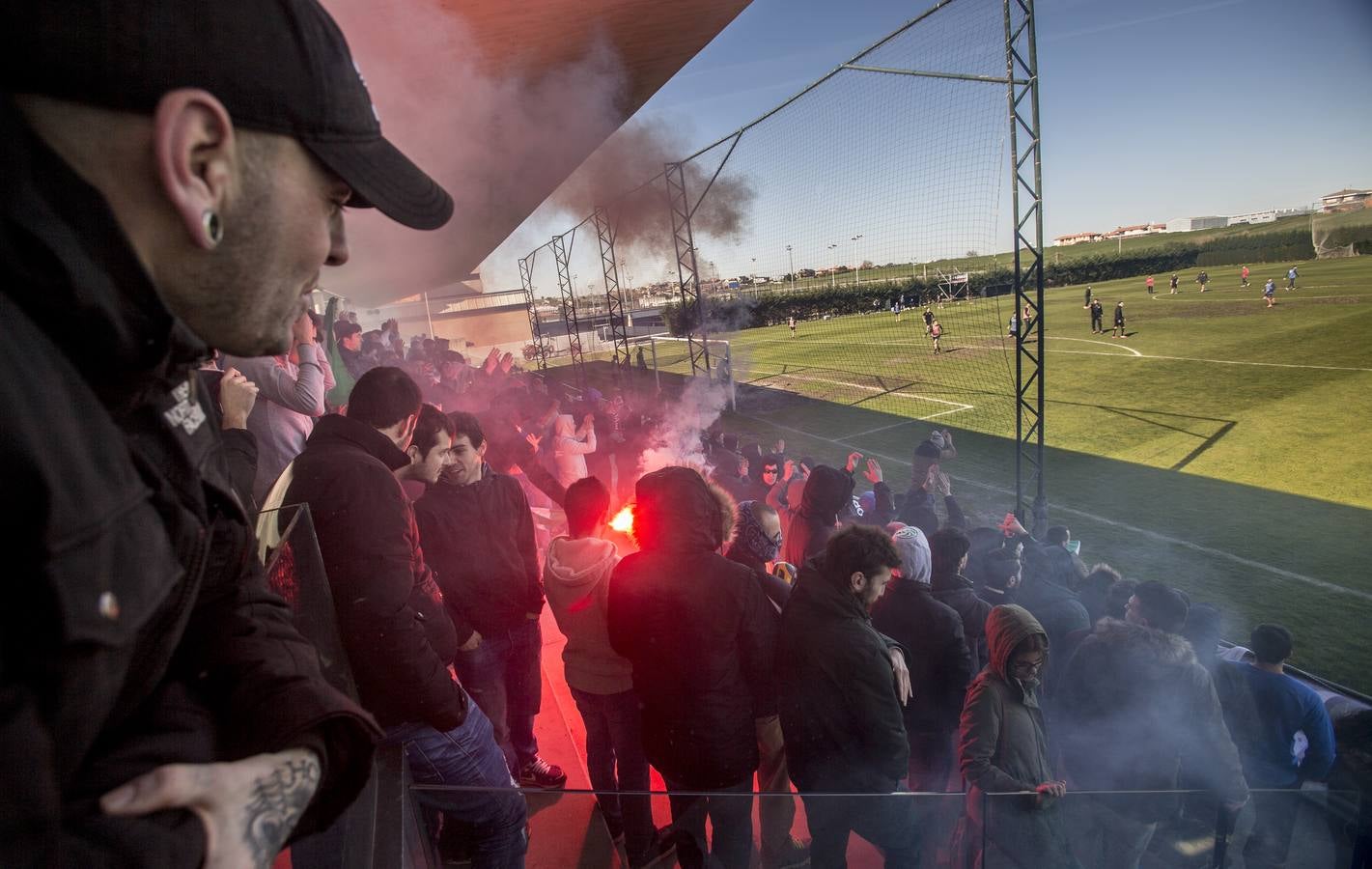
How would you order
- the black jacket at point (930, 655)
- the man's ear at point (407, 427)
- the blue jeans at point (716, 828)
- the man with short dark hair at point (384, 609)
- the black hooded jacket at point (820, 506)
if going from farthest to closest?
the black hooded jacket at point (820, 506) → the black jacket at point (930, 655) → the man's ear at point (407, 427) → the man with short dark hair at point (384, 609) → the blue jeans at point (716, 828)

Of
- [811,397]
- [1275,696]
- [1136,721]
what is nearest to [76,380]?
[1136,721]

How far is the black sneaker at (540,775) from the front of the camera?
10.4ft

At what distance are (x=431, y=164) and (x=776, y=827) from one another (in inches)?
173

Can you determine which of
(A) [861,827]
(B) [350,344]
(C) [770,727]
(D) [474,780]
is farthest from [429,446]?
(B) [350,344]

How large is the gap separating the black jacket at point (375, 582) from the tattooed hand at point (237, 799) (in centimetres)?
129

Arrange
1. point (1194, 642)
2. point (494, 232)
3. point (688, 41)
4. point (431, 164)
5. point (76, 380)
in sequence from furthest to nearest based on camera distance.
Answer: point (494, 232) < point (431, 164) < point (688, 41) < point (1194, 642) < point (76, 380)

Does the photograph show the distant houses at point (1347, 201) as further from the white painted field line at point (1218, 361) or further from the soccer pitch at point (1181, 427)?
the white painted field line at point (1218, 361)

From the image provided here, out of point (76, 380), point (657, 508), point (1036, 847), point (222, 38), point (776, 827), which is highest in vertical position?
point (222, 38)

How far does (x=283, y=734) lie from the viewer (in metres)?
0.70

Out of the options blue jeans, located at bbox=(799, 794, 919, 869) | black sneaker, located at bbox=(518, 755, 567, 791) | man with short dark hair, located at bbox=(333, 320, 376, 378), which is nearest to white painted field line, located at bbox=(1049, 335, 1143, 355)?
man with short dark hair, located at bbox=(333, 320, 376, 378)

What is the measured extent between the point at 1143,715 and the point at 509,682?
2.69 m

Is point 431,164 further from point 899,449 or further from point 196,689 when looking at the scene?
point 899,449

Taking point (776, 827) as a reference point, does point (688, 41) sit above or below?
above

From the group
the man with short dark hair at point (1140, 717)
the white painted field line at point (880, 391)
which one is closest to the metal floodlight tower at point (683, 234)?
the white painted field line at point (880, 391)
